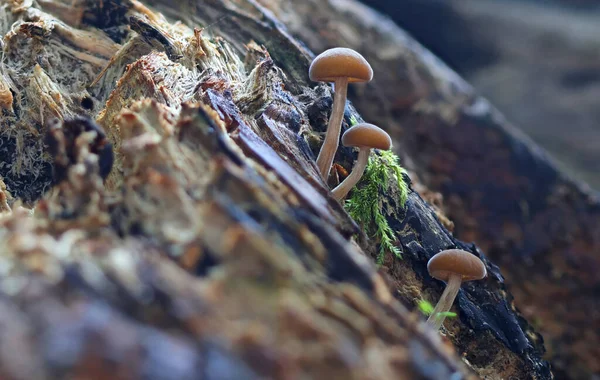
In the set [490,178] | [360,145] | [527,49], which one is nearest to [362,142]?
[360,145]

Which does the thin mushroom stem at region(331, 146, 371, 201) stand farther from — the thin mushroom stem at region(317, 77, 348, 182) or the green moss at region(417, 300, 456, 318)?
the green moss at region(417, 300, 456, 318)

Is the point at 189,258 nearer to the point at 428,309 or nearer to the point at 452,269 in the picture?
the point at 428,309

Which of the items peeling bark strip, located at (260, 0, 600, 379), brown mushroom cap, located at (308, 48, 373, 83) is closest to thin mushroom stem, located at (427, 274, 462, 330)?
brown mushroom cap, located at (308, 48, 373, 83)

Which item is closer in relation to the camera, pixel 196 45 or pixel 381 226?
pixel 381 226

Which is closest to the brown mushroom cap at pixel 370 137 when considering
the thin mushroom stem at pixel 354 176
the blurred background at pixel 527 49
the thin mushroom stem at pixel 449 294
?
the thin mushroom stem at pixel 354 176

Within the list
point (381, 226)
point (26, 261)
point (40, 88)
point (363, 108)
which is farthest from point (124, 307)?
point (363, 108)

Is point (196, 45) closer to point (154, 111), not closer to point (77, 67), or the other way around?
point (77, 67)
